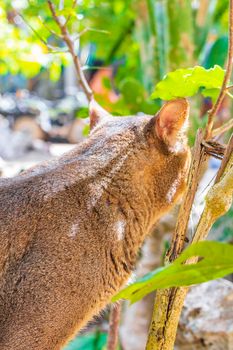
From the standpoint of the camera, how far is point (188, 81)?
149 cm

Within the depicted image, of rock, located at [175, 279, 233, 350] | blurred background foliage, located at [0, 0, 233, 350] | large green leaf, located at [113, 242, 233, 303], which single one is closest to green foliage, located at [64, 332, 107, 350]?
blurred background foliage, located at [0, 0, 233, 350]

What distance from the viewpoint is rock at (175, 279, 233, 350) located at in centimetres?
233

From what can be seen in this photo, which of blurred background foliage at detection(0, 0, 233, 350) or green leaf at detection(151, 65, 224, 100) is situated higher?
green leaf at detection(151, 65, 224, 100)

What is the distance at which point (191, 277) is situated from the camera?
3.10 feet

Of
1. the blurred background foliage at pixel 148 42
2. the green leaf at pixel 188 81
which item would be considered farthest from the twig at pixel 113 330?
the blurred background foliage at pixel 148 42

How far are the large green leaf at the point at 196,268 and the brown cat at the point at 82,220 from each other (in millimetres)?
613

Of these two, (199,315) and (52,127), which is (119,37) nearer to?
(199,315)

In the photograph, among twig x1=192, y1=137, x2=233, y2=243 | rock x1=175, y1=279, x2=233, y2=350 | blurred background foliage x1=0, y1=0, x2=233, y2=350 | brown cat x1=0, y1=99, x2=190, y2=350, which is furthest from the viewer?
blurred background foliage x1=0, y1=0, x2=233, y2=350

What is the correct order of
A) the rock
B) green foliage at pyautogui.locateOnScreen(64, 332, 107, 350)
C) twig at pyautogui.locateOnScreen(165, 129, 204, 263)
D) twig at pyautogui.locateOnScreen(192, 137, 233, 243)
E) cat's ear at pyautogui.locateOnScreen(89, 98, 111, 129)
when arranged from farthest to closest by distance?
green foliage at pyautogui.locateOnScreen(64, 332, 107, 350)
the rock
cat's ear at pyautogui.locateOnScreen(89, 98, 111, 129)
twig at pyautogui.locateOnScreen(165, 129, 204, 263)
twig at pyautogui.locateOnScreen(192, 137, 233, 243)

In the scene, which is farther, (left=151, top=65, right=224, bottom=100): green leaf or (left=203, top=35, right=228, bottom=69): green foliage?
(left=203, top=35, right=228, bottom=69): green foliage

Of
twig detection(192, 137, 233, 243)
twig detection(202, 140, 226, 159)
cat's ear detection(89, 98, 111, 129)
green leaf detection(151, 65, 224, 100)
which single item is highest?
green leaf detection(151, 65, 224, 100)

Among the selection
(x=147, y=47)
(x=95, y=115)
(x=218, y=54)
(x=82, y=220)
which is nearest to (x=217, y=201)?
(x=82, y=220)

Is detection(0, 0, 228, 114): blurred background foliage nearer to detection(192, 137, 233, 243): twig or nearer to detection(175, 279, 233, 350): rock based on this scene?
detection(175, 279, 233, 350): rock

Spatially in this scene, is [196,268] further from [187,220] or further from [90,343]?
[90,343]
